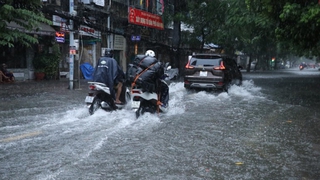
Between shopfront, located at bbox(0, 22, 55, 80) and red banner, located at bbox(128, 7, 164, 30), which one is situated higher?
red banner, located at bbox(128, 7, 164, 30)

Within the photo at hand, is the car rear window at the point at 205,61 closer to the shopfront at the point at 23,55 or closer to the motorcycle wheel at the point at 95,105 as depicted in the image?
the motorcycle wheel at the point at 95,105

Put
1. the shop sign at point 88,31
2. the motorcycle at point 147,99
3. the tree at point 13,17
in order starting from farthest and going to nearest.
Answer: the shop sign at point 88,31
the motorcycle at point 147,99
the tree at point 13,17

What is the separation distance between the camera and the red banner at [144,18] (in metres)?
26.1

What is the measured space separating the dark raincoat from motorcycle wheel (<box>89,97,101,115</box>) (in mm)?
384

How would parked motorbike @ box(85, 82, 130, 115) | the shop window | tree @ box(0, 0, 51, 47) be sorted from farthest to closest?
the shop window
parked motorbike @ box(85, 82, 130, 115)
tree @ box(0, 0, 51, 47)

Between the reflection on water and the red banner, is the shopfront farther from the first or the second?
the reflection on water

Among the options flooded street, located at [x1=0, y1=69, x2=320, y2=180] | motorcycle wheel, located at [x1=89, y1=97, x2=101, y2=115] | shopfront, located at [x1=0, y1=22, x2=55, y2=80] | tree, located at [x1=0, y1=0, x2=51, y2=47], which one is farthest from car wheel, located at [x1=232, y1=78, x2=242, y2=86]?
tree, located at [x1=0, y1=0, x2=51, y2=47]

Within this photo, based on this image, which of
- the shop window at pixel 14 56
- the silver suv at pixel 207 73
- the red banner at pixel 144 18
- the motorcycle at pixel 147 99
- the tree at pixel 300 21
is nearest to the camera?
the motorcycle at pixel 147 99

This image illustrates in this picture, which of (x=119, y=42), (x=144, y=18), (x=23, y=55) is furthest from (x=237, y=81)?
(x=119, y=42)

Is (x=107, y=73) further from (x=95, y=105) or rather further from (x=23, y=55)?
(x=23, y=55)

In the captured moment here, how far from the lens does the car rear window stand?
15.0m

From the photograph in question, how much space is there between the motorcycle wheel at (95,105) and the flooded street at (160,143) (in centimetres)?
17

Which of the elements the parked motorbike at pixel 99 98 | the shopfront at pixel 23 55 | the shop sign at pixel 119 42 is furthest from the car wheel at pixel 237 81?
the shop sign at pixel 119 42

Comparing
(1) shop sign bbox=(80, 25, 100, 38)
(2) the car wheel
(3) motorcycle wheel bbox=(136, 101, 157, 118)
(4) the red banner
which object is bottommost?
(3) motorcycle wheel bbox=(136, 101, 157, 118)
